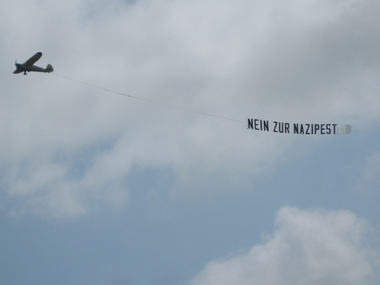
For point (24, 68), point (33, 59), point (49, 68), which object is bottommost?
point (33, 59)

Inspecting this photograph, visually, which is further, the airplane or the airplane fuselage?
the airplane fuselage

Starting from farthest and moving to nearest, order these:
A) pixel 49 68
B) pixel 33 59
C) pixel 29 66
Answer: pixel 49 68
pixel 29 66
pixel 33 59

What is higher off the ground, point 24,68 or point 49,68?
point 49,68

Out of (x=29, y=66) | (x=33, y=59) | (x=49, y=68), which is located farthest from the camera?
(x=49, y=68)

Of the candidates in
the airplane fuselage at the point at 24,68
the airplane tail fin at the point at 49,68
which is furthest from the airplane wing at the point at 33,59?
the airplane tail fin at the point at 49,68

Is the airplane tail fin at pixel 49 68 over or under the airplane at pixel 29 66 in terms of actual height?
over

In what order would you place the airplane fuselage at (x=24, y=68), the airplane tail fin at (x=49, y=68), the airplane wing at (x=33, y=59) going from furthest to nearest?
the airplane tail fin at (x=49, y=68)
the airplane fuselage at (x=24, y=68)
the airplane wing at (x=33, y=59)

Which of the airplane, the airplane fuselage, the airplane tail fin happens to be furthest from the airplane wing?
the airplane tail fin

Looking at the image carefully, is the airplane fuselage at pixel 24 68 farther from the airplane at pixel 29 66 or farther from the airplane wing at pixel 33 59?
the airplane wing at pixel 33 59

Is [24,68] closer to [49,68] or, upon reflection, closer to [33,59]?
[33,59]

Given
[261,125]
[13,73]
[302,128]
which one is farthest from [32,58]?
[302,128]

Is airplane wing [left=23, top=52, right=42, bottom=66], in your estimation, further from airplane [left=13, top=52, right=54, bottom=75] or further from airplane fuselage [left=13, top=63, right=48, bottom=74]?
airplane fuselage [left=13, top=63, right=48, bottom=74]

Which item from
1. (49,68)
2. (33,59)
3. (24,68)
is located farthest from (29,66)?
(49,68)

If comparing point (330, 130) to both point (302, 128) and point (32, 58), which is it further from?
point (32, 58)
